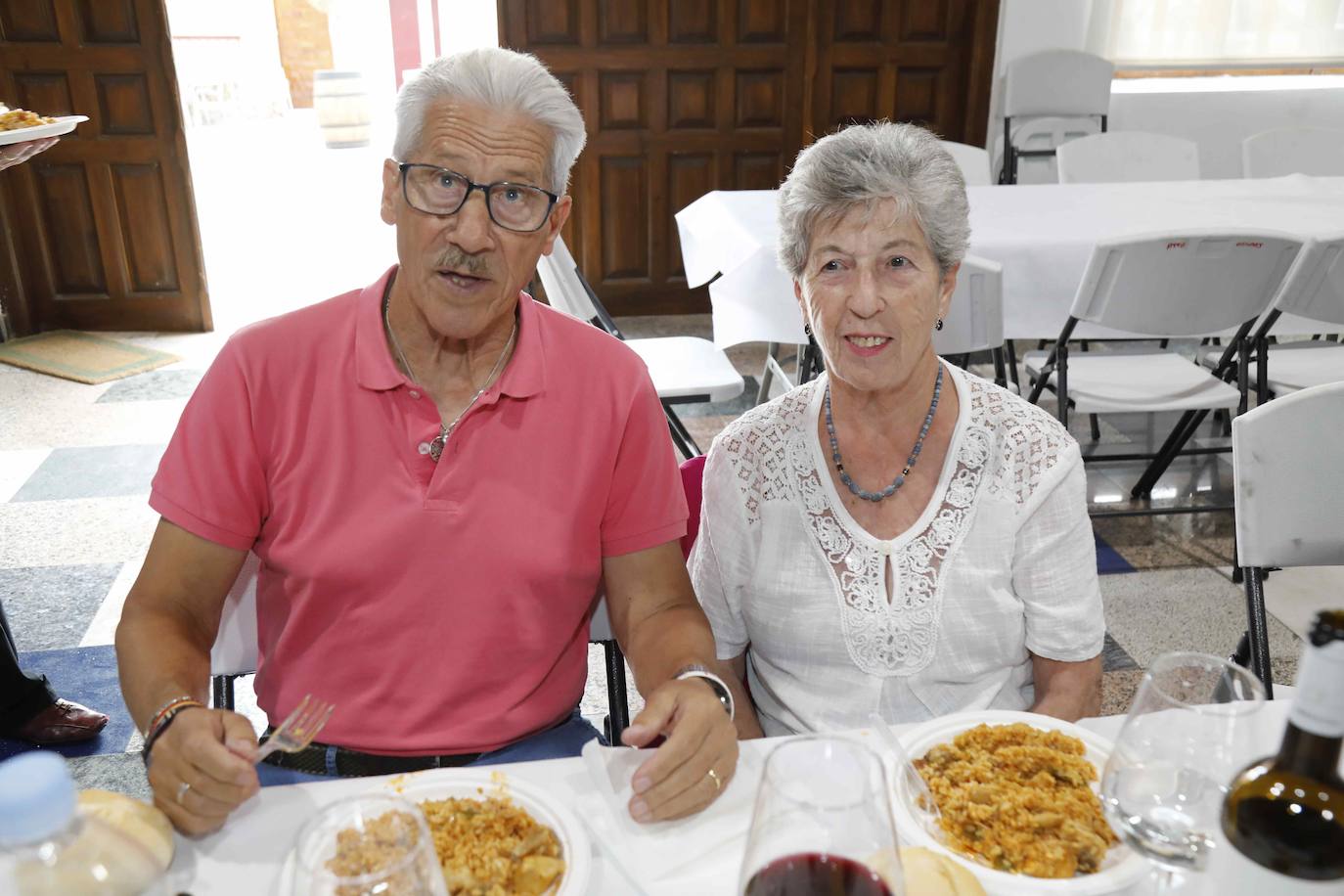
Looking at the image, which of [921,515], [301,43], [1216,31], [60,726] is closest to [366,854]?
[921,515]

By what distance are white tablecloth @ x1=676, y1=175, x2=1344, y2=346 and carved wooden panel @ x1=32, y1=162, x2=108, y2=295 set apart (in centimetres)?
308

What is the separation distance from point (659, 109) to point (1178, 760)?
512 cm

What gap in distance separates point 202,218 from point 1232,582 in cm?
749

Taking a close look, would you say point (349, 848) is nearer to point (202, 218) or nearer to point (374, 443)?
point (374, 443)

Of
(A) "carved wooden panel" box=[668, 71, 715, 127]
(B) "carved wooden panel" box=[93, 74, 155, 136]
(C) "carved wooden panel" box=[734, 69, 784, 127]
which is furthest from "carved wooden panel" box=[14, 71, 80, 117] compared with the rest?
(C) "carved wooden panel" box=[734, 69, 784, 127]

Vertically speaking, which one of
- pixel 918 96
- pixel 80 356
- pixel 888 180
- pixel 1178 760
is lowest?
pixel 80 356

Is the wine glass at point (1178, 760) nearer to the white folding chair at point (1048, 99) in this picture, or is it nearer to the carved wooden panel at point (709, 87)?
the carved wooden panel at point (709, 87)

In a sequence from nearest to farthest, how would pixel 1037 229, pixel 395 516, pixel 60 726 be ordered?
pixel 395 516, pixel 60 726, pixel 1037 229

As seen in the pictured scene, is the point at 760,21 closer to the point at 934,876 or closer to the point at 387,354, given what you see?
the point at 387,354

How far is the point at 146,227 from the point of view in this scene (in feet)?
17.2

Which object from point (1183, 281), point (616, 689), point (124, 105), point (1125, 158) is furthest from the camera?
point (124, 105)

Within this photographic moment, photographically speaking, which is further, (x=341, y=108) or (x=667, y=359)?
(x=341, y=108)

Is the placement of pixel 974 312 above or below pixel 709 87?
below

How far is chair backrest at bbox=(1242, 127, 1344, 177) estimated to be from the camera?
4844 mm
